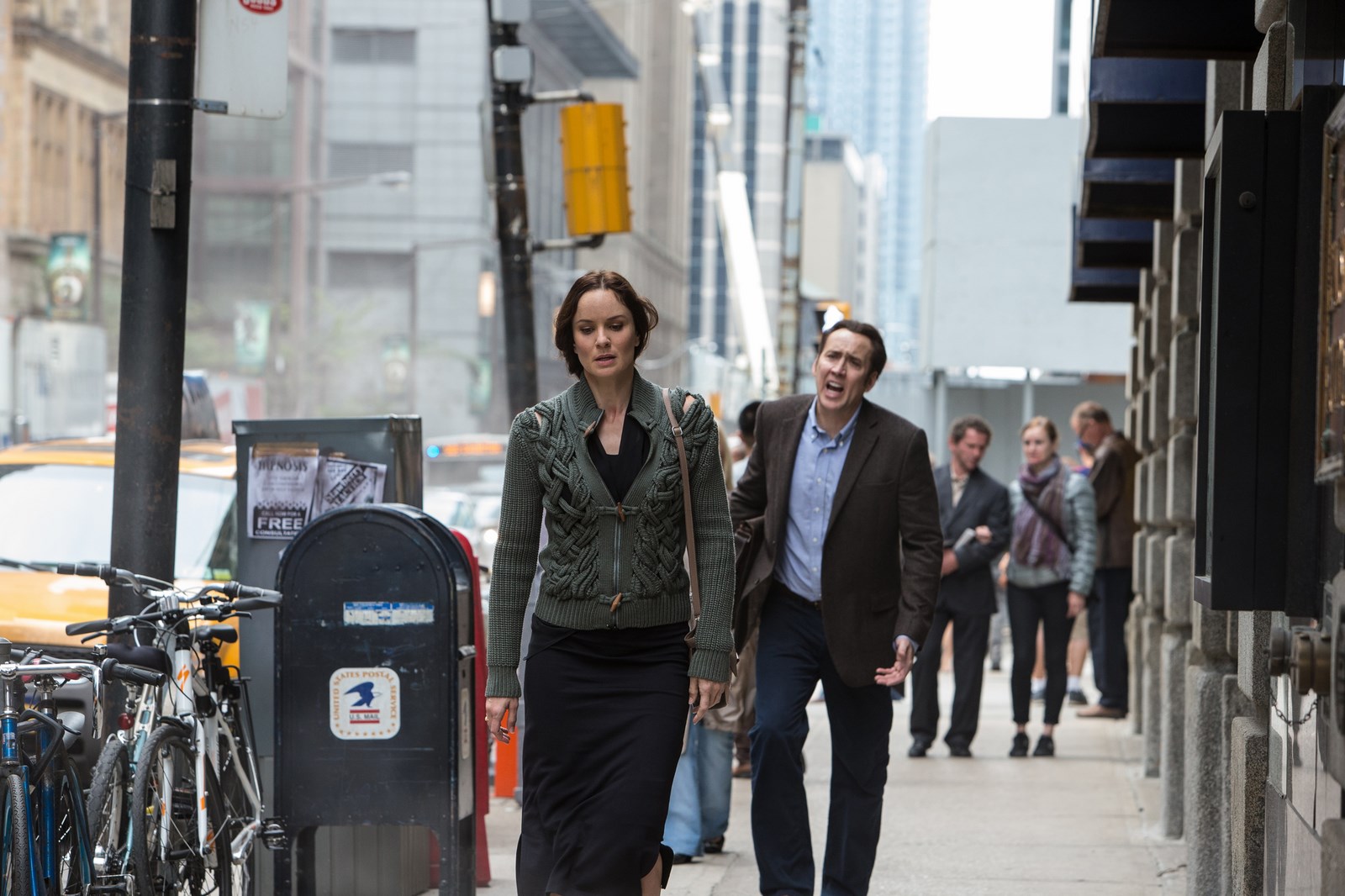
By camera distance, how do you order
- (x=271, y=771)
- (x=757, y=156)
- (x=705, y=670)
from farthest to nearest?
(x=757, y=156) < (x=271, y=771) < (x=705, y=670)

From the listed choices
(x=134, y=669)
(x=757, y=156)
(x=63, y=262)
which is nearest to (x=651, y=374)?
(x=63, y=262)

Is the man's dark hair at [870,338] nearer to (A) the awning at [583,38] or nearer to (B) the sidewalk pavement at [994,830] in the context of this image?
(B) the sidewalk pavement at [994,830]

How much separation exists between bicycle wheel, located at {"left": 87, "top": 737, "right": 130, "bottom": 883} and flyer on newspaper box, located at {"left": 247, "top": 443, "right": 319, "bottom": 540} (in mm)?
1567

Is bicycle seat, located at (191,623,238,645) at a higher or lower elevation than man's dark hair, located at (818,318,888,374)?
lower

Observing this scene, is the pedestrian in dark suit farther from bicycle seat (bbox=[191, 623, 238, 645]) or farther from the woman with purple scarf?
bicycle seat (bbox=[191, 623, 238, 645])

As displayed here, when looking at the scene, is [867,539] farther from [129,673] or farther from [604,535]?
[129,673]

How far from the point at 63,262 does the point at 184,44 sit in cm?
4626

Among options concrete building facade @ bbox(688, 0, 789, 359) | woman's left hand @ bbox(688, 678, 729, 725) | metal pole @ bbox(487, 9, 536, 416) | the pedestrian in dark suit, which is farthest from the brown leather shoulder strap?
concrete building facade @ bbox(688, 0, 789, 359)

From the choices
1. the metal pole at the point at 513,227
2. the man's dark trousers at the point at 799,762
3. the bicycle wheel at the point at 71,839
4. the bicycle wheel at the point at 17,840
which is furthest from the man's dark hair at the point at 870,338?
the metal pole at the point at 513,227

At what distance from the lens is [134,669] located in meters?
5.46

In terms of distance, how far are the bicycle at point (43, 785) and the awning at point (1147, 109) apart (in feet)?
14.6

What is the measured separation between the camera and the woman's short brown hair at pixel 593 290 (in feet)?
16.1

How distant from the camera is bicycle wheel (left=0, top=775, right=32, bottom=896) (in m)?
5.05

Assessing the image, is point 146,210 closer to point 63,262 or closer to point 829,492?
point 829,492
